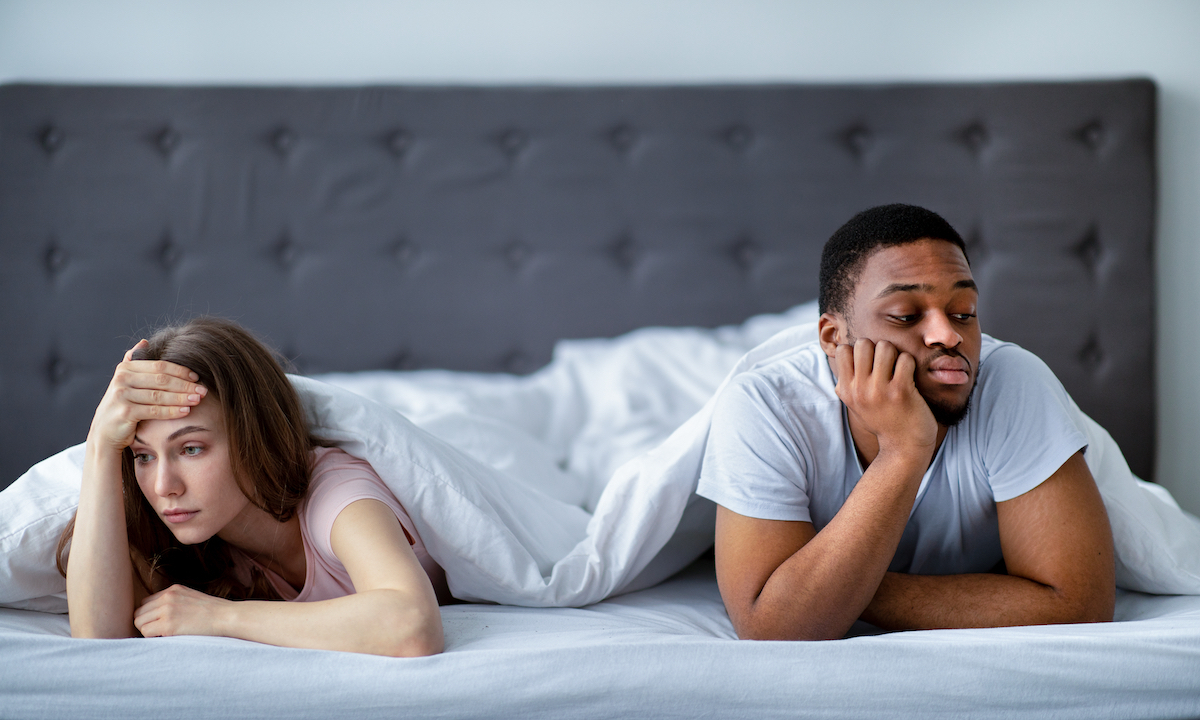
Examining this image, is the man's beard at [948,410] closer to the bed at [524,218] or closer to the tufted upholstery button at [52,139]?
the bed at [524,218]

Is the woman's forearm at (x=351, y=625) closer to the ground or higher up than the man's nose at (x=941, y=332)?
closer to the ground

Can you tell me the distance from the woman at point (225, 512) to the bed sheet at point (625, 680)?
68 mm

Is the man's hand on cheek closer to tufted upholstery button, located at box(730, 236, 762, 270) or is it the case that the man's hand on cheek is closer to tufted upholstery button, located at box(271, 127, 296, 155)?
tufted upholstery button, located at box(730, 236, 762, 270)

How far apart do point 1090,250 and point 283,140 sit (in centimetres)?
217

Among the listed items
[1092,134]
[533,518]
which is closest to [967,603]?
[533,518]

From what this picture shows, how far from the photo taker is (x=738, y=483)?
40.8 inches

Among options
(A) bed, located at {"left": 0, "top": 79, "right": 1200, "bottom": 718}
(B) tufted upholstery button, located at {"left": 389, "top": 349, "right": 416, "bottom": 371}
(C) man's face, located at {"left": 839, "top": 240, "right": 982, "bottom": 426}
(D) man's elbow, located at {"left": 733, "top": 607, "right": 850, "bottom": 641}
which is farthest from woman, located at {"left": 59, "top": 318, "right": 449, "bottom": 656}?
(B) tufted upholstery button, located at {"left": 389, "top": 349, "right": 416, "bottom": 371}

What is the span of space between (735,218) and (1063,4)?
1.08 meters

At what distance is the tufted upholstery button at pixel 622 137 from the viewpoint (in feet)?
7.10

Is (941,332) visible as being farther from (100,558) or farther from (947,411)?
(100,558)

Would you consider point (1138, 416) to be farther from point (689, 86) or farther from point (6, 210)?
point (6, 210)

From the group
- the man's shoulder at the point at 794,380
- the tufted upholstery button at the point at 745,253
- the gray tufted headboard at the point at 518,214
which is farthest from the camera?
the tufted upholstery button at the point at 745,253

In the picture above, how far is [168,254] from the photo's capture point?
2.14 metres

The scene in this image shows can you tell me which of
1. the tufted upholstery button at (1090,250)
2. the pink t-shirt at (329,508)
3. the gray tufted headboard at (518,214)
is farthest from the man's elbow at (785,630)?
the tufted upholstery button at (1090,250)
